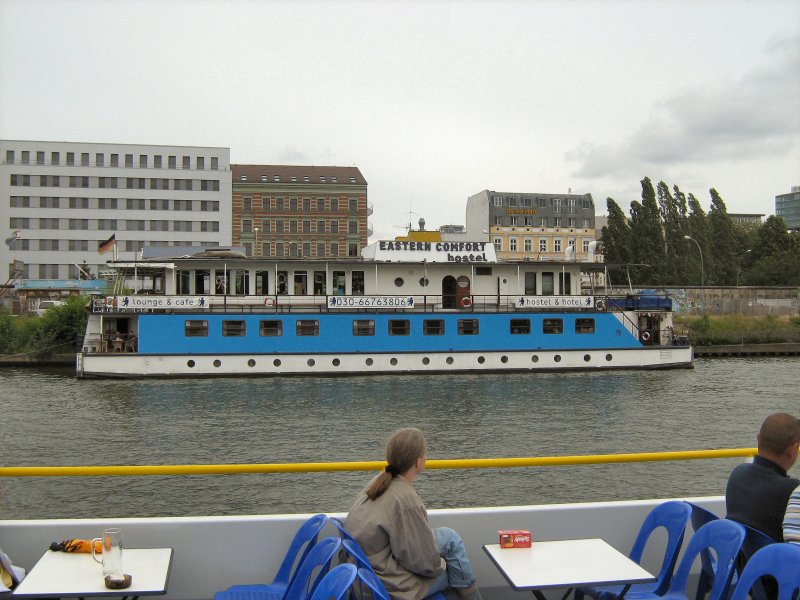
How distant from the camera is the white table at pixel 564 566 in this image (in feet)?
12.8

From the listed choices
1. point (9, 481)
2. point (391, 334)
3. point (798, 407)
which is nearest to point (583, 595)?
point (9, 481)

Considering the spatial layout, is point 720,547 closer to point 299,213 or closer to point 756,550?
point 756,550

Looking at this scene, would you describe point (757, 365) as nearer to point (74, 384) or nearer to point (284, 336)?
point (284, 336)

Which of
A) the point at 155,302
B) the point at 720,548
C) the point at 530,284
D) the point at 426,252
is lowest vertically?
the point at 720,548

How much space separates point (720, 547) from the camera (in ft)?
12.5

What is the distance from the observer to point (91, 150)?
67.6m

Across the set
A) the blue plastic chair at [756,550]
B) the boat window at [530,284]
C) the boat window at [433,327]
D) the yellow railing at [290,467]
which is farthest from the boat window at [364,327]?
the blue plastic chair at [756,550]

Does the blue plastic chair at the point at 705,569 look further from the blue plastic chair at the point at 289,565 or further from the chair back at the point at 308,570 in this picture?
the blue plastic chair at the point at 289,565

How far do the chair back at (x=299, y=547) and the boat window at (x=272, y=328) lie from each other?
23.6m

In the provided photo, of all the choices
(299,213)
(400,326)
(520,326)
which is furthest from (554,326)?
(299,213)

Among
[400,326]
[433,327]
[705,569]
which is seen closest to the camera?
[705,569]

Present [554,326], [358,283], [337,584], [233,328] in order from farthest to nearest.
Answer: [358,283] → [554,326] → [233,328] → [337,584]

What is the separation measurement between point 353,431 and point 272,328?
456 inches

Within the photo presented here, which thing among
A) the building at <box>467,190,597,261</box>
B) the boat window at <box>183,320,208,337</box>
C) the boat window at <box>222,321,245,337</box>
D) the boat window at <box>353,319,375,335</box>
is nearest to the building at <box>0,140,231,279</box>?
the building at <box>467,190,597,261</box>
